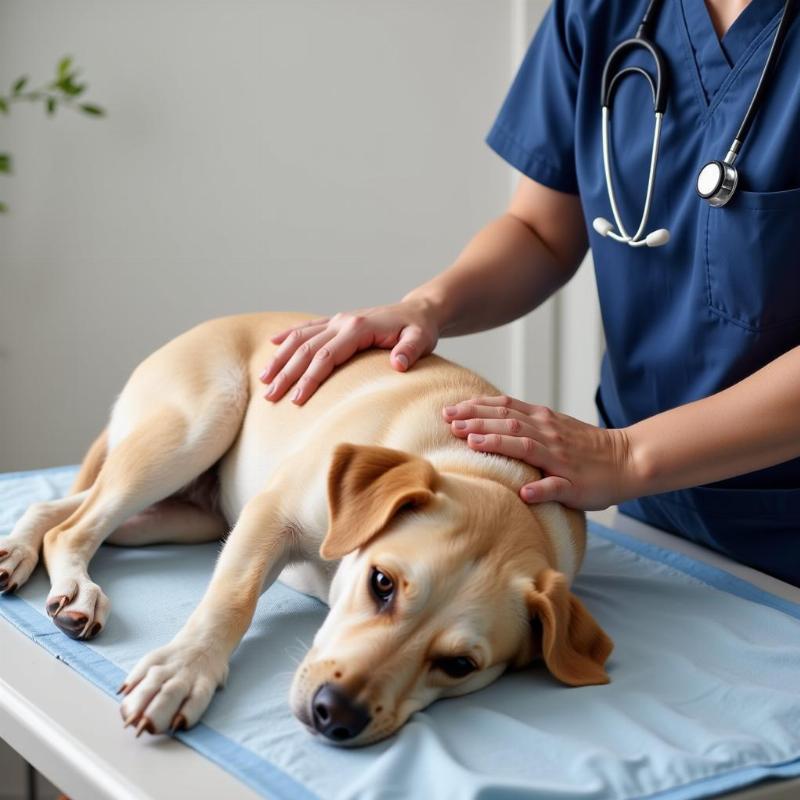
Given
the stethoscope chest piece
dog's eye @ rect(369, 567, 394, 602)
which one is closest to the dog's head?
dog's eye @ rect(369, 567, 394, 602)

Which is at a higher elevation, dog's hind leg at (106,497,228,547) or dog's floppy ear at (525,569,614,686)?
dog's floppy ear at (525,569,614,686)

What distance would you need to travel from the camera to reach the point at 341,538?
1.14 meters

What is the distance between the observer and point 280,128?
2.89 metres

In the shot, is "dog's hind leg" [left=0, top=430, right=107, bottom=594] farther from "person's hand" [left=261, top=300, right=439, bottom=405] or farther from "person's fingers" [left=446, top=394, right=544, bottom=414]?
"person's fingers" [left=446, top=394, right=544, bottom=414]

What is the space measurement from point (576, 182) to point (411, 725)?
999mm

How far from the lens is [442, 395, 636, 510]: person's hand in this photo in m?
1.26

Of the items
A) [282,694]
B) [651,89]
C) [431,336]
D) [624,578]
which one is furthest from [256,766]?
[651,89]

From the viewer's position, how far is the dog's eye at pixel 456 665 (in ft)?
3.51

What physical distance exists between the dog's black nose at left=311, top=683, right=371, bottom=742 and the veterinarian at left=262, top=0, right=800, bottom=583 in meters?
0.35

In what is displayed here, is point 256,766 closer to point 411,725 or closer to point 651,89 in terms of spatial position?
point 411,725

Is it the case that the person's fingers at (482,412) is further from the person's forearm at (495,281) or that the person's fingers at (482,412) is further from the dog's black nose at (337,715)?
the dog's black nose at (337,715)

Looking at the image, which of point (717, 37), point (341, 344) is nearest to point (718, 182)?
point (717, 37)

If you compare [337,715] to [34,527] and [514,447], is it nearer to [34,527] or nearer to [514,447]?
[514,447]

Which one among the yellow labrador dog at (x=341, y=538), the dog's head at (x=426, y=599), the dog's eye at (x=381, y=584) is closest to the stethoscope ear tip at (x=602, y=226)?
the yellow labrador dog at (x=341, y=538)
